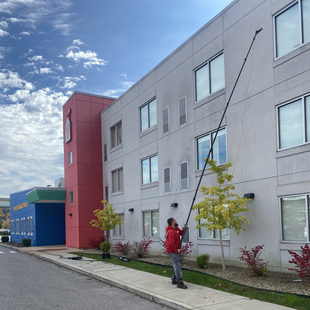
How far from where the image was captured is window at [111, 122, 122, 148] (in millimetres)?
23531

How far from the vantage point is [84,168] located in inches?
1012

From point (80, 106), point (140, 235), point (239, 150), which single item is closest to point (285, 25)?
point (239, 150)

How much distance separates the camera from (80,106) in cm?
2627

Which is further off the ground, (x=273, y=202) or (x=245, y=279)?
(x=273, y=202)

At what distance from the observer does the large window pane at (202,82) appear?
1490 cm

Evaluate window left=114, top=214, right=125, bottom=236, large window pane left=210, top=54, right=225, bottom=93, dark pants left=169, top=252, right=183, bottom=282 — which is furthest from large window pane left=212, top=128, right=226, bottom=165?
window left=114, top=214, right=125, bottom=236

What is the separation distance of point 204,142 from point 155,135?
169 inches

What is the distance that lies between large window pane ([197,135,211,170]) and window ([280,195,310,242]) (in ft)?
14.5

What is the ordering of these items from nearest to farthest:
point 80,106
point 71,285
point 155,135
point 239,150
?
point 71,285
point 239,150
point 155,135
point 80,106

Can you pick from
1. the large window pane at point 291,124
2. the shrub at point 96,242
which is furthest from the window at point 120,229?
the large window pane at point 291,124

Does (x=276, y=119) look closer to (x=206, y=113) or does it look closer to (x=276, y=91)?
(x=276, y=91)

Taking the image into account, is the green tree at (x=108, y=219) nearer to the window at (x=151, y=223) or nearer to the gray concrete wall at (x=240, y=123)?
the gray concrete wall at (x=240, y=123)

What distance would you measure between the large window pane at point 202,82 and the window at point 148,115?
13.0 ft

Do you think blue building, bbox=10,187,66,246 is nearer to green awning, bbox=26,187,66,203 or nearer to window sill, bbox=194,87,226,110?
green awning, bbox=26,187,66,203
